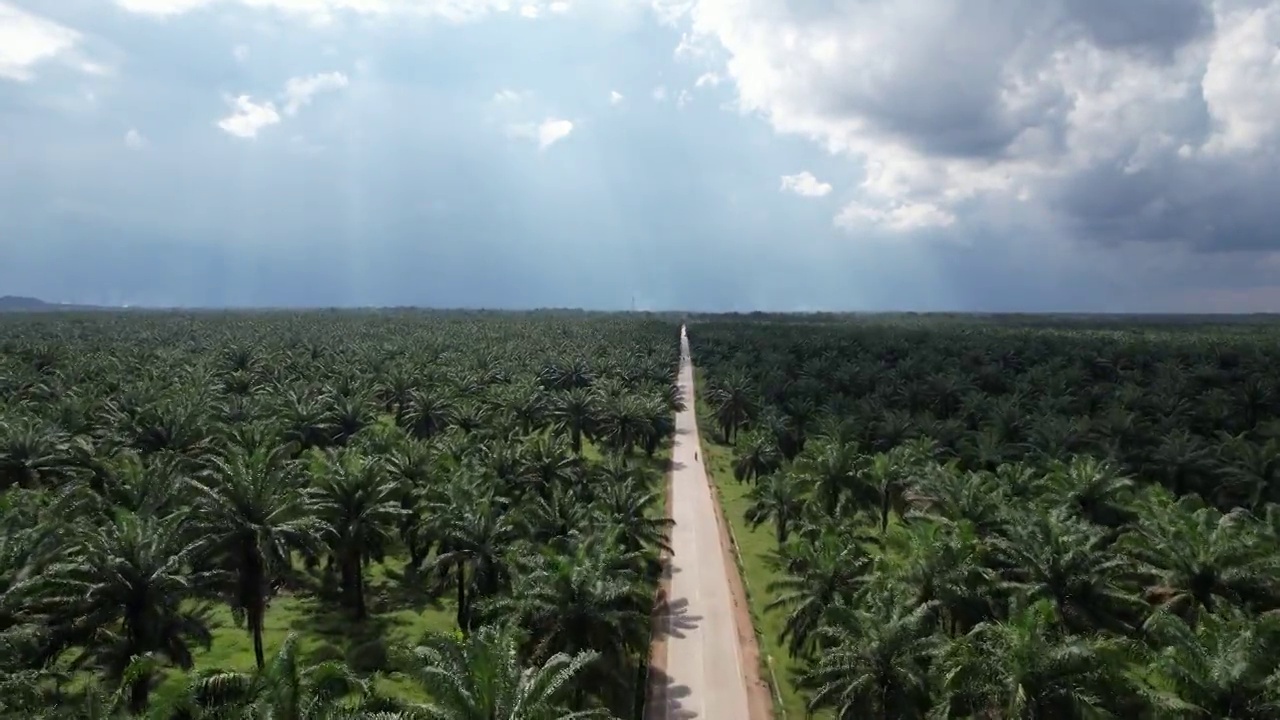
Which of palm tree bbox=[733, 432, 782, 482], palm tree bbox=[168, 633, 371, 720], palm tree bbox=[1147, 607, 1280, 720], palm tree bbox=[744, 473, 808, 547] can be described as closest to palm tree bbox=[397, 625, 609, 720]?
palm tree bbox=[168, 633, 371, 720]

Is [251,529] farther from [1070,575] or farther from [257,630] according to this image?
[1070,575]

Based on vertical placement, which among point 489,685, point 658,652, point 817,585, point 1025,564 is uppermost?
point 1025,564

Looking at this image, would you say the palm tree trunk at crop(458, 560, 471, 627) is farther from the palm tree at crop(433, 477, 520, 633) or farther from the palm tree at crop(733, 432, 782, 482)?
the palm tree at crop(733, 432, 782, 482)

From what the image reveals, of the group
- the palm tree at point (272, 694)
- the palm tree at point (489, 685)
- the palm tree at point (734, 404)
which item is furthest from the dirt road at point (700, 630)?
the palm tree at point (734, 404)

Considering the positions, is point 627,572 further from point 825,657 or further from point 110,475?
point 110,475

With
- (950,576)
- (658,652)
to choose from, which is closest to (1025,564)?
(950,576)

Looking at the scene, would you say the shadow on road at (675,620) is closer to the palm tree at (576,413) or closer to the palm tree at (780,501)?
the palm tree at (780,501)

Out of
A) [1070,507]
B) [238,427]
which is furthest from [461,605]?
[1070,507]
